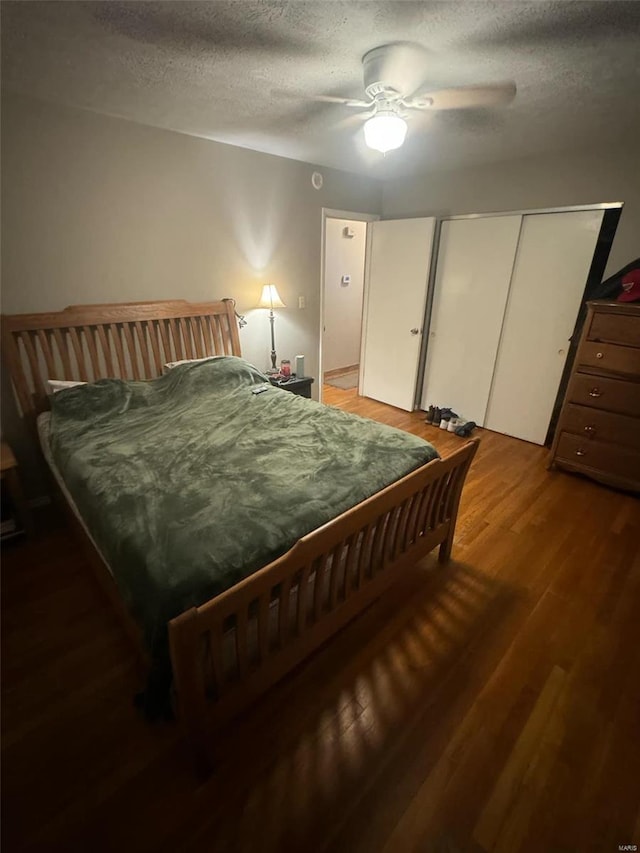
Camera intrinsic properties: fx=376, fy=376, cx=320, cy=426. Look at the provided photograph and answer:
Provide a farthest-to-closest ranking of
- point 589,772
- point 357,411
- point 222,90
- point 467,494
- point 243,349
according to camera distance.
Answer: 1. point 357,411
2. point 243,349
3. point 467,494
4. point 222,90
5. point 589,772

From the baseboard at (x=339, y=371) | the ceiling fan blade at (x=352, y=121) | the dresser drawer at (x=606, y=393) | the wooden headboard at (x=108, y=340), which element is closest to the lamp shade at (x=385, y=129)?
the ceiling fan blade at (x=352, y=121)

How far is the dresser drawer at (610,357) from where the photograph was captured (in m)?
2.55

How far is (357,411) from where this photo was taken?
435 cm

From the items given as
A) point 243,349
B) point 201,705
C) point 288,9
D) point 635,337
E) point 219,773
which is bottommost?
point 219,773

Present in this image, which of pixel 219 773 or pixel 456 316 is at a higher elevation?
pixel 456 316

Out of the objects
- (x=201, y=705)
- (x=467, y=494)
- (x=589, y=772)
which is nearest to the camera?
(x=201, y=705)

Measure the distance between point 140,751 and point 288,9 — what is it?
2.60 metres

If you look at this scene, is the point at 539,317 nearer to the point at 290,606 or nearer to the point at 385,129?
the point at 385,129

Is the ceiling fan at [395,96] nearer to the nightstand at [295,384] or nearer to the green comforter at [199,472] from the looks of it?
the green comforter at [199,472]

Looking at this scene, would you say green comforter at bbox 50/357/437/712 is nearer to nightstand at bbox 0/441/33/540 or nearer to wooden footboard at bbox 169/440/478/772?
wooden footboard at bbox 169/440/478/772

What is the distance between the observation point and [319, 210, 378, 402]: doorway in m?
5.01

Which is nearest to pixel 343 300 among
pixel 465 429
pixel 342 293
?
pixel 342 293

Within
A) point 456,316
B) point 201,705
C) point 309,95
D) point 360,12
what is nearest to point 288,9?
point 360,12

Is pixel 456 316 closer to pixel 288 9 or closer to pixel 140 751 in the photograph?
pixel 288 9
